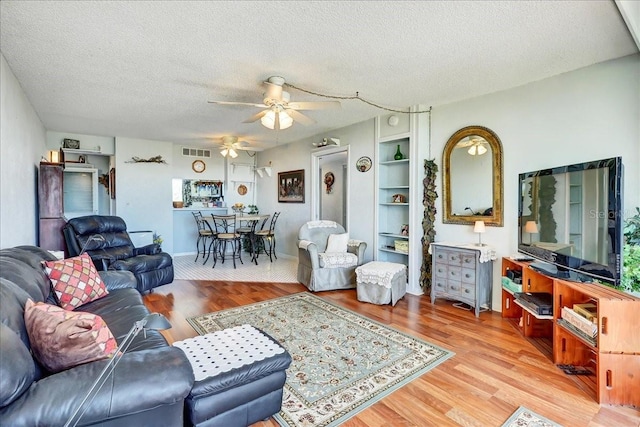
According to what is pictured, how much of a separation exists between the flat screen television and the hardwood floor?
29.9 inches

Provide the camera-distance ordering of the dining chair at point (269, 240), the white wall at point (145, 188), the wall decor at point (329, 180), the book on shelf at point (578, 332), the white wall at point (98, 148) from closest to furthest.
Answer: the book on shelf at point (578, 332), the white wall at point (98, 148), the white wall at point (145, 188), the dining chair at point (269, 240), the wall decor at point (329, 180)

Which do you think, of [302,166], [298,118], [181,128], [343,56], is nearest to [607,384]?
[343,56]

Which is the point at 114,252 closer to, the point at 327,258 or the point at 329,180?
the point at 327,258

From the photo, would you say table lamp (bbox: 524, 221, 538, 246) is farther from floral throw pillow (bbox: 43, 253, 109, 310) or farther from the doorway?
the doorway

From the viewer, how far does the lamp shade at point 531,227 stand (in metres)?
2.94

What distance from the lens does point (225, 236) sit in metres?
6.02

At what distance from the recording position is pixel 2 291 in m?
1.45

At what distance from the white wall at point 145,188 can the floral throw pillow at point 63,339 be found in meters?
5.49

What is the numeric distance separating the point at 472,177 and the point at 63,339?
155 inches

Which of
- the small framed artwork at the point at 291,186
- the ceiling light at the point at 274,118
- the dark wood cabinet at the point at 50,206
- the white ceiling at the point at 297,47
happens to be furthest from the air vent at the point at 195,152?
the ceiling light at the point at 274,118

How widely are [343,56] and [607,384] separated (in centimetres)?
300

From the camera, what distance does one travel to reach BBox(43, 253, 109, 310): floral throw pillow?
7.80 ft

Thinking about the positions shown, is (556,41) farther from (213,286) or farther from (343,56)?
(213,286)

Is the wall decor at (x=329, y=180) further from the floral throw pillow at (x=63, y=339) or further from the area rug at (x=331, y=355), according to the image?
the floral throw pillow at (x=63, y=339)
